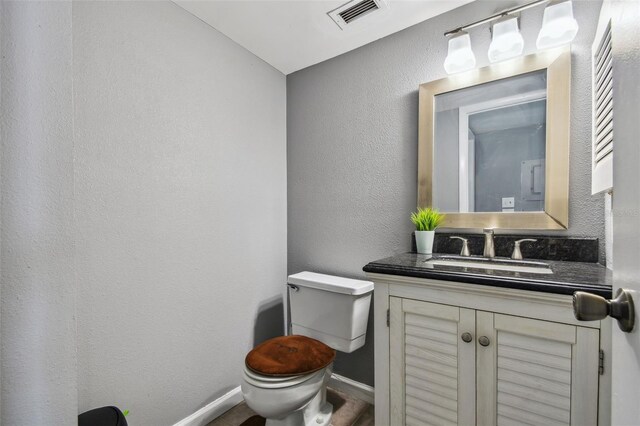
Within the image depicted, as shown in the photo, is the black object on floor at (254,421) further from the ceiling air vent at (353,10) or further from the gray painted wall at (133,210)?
the ceiling air vent at (353,10)

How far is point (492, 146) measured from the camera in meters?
1.42

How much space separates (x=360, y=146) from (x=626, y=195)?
4.73 feet

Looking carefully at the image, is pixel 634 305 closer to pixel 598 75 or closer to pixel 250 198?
pixel 598 75

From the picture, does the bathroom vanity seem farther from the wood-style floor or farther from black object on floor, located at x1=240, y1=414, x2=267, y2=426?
black object on floor, located at x1=240, y1=414, x2=267, y2=426

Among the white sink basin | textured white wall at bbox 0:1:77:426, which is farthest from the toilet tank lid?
textured white wall at bbox 0:1:77:426

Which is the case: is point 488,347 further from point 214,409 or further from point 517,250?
point 214,409

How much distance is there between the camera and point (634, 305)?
417 millimetres

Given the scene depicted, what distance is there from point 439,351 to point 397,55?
157cm

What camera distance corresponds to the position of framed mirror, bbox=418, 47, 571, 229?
1.27m

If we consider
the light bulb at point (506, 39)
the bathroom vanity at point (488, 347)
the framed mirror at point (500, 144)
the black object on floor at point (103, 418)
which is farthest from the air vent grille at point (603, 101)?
the black object on floor at point (103, 418)

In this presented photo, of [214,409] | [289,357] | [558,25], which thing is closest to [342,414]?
[289,357]

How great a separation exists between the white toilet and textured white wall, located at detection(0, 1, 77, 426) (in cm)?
90

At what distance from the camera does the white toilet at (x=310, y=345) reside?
4.17ft

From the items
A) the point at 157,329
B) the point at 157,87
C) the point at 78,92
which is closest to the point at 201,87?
the point at 157,87
